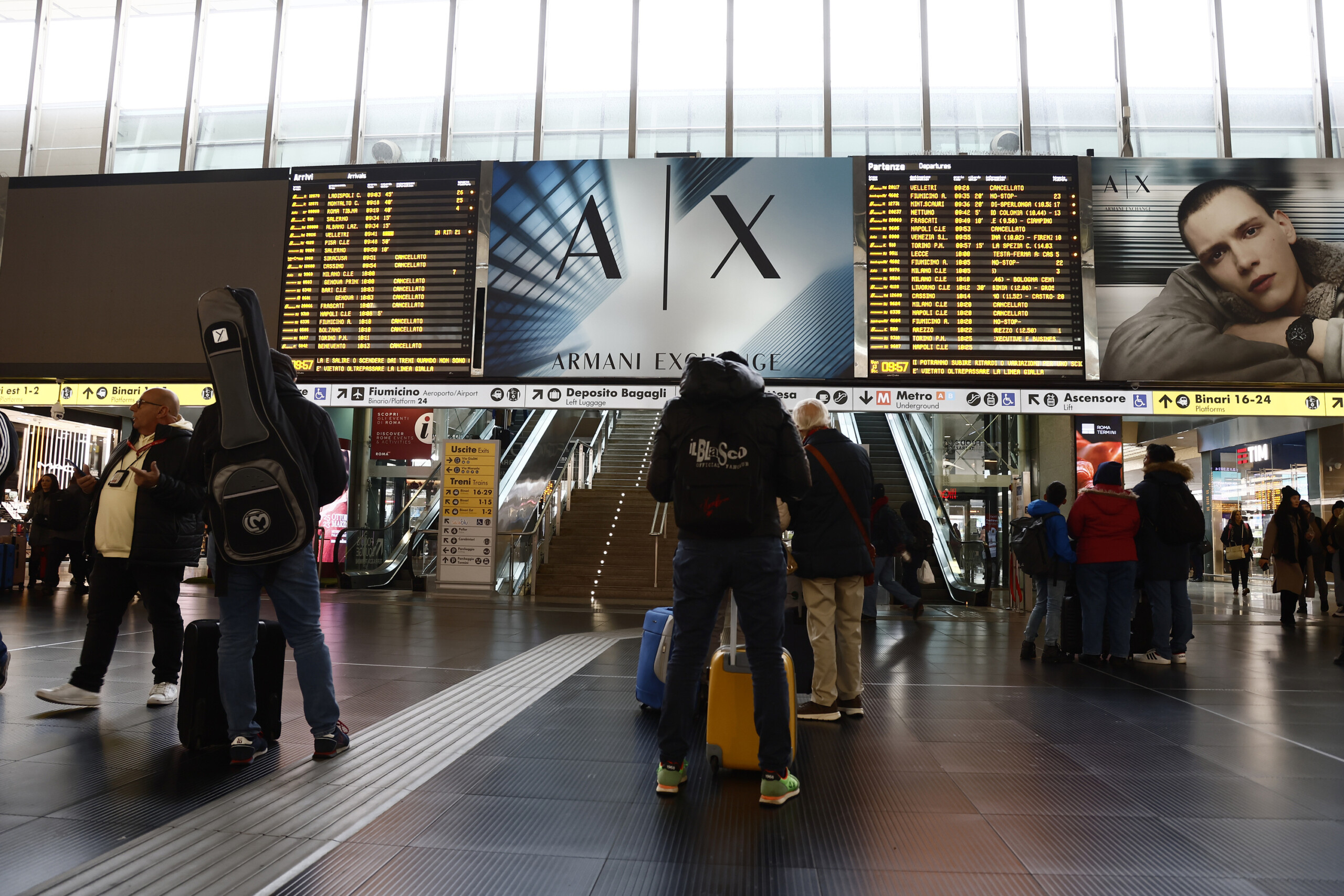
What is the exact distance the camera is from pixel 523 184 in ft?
31.6

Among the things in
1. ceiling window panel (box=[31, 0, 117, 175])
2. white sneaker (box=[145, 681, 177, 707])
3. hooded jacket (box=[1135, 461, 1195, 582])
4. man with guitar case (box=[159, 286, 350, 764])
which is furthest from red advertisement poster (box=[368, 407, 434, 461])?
man with guitar case (box=[159, 286, 350, 764])

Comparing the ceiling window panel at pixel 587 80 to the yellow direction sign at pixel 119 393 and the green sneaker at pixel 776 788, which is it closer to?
the yellow direction sign at pixel 119 393

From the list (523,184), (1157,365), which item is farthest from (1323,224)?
(523,184)

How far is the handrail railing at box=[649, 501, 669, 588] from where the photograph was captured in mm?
12008

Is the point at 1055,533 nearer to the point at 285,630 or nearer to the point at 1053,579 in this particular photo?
the point at 1053,579

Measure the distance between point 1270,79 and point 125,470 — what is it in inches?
549

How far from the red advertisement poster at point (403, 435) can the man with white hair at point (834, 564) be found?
1375cm

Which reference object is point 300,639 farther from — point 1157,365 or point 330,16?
point 330,16

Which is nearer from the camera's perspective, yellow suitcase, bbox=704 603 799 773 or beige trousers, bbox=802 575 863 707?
yellow suitcase, bbox=704 603 799 773

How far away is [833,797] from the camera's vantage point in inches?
121

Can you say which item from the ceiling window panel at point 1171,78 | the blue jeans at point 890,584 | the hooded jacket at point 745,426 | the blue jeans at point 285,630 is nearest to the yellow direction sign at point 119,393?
the blue jeans at point 285,630

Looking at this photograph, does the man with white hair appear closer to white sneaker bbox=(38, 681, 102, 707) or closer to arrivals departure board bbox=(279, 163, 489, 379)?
white sneaker bbox=(38, 681, 102, 707)

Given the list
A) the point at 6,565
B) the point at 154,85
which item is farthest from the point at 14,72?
the point at 6,565

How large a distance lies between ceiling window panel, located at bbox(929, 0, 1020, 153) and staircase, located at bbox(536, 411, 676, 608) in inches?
249
